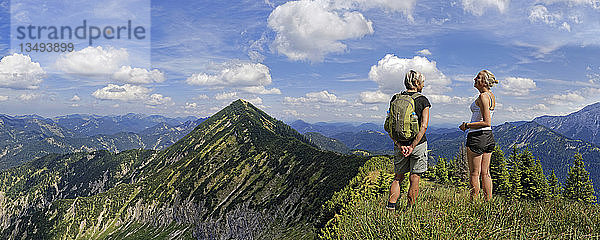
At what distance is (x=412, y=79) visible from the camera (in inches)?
340

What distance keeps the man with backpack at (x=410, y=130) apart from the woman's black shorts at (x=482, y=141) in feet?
6.13

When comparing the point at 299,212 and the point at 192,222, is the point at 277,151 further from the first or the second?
the point at 299,212

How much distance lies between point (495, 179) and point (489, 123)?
46.3m

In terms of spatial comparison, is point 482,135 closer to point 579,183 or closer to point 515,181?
point 515,181

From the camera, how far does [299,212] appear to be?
4237 inches

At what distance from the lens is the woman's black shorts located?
8.89 meters

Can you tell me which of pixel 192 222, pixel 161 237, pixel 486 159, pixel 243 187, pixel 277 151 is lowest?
pixel 161 237

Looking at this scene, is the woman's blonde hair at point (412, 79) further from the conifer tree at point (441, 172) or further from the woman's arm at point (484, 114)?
the conifer tree at point (441, 172)

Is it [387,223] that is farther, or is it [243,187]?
[243,187]

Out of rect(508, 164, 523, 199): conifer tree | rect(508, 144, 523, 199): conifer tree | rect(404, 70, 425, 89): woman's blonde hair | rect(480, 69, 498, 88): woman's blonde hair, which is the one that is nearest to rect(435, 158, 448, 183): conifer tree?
rect(508, 144, 523, 199): conifer tree

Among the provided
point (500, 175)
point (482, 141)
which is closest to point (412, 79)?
point (482, 141)

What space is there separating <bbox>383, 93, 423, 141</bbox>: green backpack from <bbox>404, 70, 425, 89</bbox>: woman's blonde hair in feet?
1.59

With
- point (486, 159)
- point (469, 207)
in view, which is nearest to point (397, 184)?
point (469, 207)

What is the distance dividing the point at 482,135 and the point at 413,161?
238 cm
